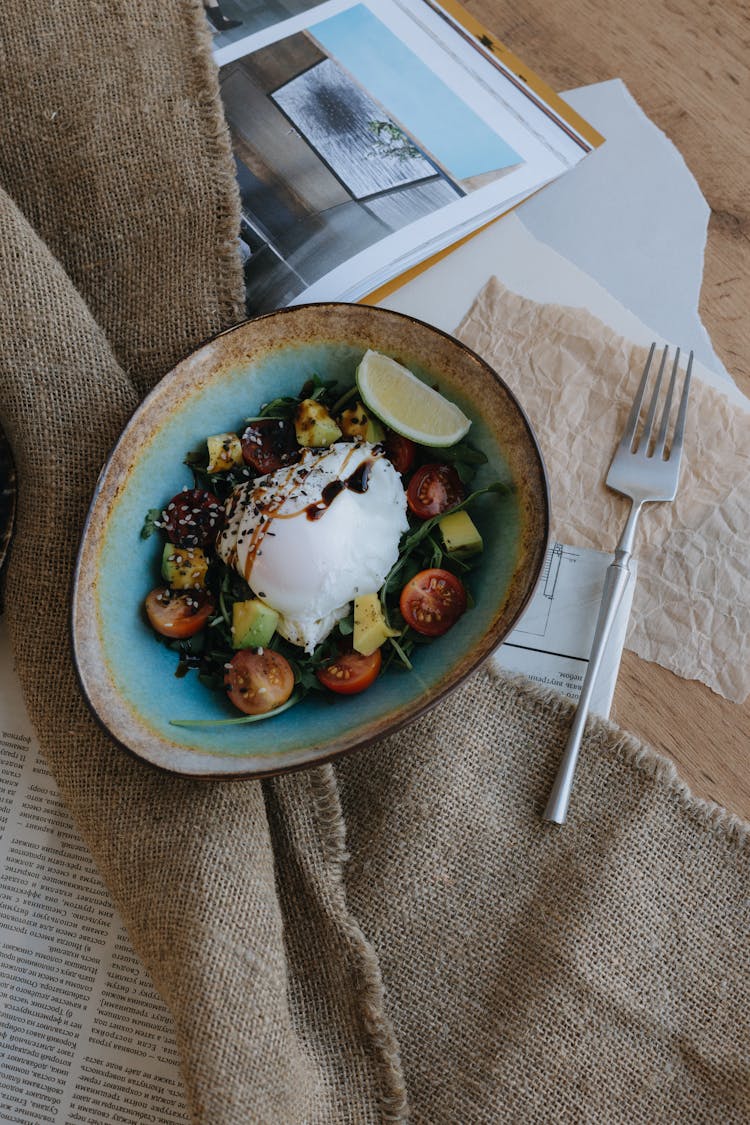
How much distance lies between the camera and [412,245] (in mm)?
1466

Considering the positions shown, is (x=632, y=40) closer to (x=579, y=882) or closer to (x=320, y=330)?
(x=320, y=330)

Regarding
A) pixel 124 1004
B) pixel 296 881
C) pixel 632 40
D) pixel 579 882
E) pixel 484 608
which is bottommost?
pixel 124 1004

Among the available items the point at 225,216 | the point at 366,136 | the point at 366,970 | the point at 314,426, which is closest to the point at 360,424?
the point at 314,426

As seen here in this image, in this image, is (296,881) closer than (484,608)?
No

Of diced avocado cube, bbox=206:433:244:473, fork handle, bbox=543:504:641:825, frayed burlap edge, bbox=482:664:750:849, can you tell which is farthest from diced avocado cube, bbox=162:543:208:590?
fork handle, bbox=543:504:641:825

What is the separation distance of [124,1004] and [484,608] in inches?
28.5

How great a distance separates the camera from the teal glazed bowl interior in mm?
1125

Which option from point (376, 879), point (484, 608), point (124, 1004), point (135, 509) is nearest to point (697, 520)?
point (484, 608)

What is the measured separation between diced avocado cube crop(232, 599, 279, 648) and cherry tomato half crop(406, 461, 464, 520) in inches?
9.4

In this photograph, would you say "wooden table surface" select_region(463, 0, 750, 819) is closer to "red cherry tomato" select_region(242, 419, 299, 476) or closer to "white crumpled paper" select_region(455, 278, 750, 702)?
"white crumpled paper" select_region(455, 278, 750, 702)

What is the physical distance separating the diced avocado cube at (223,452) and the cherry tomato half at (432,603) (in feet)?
0.97

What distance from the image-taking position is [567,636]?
1342 millimetres

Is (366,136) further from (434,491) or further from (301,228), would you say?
(434,491)

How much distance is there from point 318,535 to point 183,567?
0.61 ft
